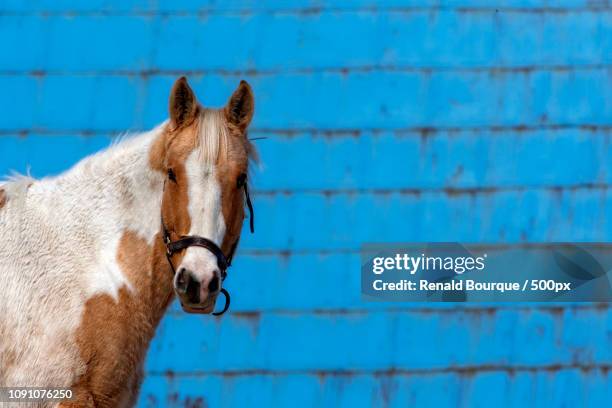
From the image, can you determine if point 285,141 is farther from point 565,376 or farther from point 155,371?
point 565,376

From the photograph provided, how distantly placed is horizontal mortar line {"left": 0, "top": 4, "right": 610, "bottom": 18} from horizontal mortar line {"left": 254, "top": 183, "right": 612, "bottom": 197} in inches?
48.6

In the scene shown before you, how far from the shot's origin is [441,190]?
704 centimetres

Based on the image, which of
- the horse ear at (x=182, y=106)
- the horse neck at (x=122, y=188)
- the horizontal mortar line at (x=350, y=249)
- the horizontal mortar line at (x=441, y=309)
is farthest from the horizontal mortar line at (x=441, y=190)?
the horse ear at (x=182, y=106)

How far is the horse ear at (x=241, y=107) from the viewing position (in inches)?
167

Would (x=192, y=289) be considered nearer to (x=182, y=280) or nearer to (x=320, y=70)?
(x=182, y=280)

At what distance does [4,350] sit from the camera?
3.99 metres

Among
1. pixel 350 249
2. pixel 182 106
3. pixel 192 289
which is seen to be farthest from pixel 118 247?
pixel 350 249

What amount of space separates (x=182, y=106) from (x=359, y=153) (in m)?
3.00

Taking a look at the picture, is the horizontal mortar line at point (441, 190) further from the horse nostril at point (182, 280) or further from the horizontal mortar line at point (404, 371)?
the horse nostril at point (182, 280)

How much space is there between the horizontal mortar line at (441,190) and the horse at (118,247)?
2713mm

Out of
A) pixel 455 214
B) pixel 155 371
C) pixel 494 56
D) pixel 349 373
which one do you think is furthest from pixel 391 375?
pixel 494 56

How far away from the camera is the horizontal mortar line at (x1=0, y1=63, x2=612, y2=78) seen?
7.10 m

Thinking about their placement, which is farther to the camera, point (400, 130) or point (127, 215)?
point (400, 130)

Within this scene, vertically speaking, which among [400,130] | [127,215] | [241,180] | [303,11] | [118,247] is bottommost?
[118,247]
